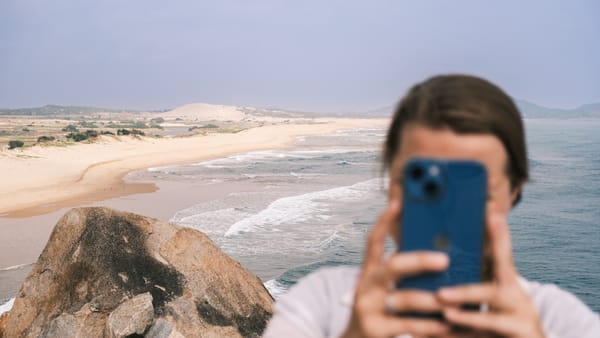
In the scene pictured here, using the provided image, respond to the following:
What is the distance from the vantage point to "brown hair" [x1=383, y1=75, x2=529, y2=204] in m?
1.22

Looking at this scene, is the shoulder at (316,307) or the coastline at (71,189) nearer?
the shoulder at (316,307)

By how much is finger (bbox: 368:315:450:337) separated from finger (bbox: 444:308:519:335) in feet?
0.09

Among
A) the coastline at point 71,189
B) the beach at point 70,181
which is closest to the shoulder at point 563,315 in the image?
Result: the coastline at point 71,189

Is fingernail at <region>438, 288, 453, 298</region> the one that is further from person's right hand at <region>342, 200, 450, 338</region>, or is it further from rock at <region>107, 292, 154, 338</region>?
rock at <region>107, 292, 154, 338</region>

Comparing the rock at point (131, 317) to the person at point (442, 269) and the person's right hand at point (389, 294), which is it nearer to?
the person at point (442, 269)

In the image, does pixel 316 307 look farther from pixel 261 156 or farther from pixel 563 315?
pixel 261 156

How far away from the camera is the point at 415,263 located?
3.50 feet

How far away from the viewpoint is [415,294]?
1.08m

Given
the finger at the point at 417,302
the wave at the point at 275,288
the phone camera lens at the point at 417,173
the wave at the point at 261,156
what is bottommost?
the wave at the point at 275,288

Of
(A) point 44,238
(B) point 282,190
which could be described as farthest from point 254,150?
(A) point 44,238

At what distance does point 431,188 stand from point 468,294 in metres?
0.20

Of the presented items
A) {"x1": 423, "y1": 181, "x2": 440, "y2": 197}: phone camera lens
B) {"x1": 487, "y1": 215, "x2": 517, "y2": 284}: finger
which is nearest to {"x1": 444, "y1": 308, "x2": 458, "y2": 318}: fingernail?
{"x1": 487, "y1": 215, "x2": 517, "y2": 284}: finger

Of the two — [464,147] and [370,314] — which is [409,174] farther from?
[370,314]

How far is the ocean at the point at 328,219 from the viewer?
1329 cm
